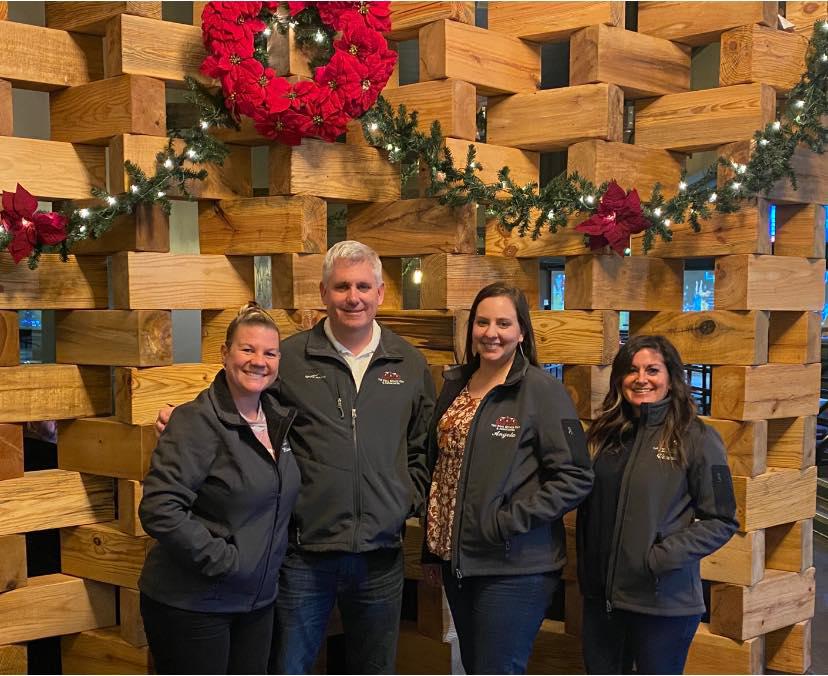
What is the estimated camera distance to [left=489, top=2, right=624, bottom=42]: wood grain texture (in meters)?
3.46

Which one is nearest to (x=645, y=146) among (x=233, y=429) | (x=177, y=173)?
(x=177, y=173)

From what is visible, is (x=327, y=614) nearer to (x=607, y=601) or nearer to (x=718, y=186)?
(x=607, y=601)

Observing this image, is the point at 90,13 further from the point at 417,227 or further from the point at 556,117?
the point at 556,117

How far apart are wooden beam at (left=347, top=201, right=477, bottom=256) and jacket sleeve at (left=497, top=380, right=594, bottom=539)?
0.91m

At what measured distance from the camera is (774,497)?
11.7ft

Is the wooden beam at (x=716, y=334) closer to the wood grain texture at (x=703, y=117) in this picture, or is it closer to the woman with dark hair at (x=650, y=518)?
the wood grain texture at (x=703, y=117)

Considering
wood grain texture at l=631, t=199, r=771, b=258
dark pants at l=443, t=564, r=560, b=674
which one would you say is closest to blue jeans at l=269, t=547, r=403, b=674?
dark pants at l=443, t=564, r=560, b=674

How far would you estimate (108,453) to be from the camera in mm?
3270

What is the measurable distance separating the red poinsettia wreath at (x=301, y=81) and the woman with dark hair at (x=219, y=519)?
933 millimetres

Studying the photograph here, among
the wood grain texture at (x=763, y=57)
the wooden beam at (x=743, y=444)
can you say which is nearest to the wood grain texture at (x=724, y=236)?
the wood grain texture at (x=763, y=57)

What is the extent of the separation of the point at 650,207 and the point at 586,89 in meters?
0.50

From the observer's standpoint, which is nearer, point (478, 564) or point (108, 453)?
point (478, 564)

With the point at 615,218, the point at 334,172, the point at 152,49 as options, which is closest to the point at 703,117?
the point at 615,218

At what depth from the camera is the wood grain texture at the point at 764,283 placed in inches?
136
